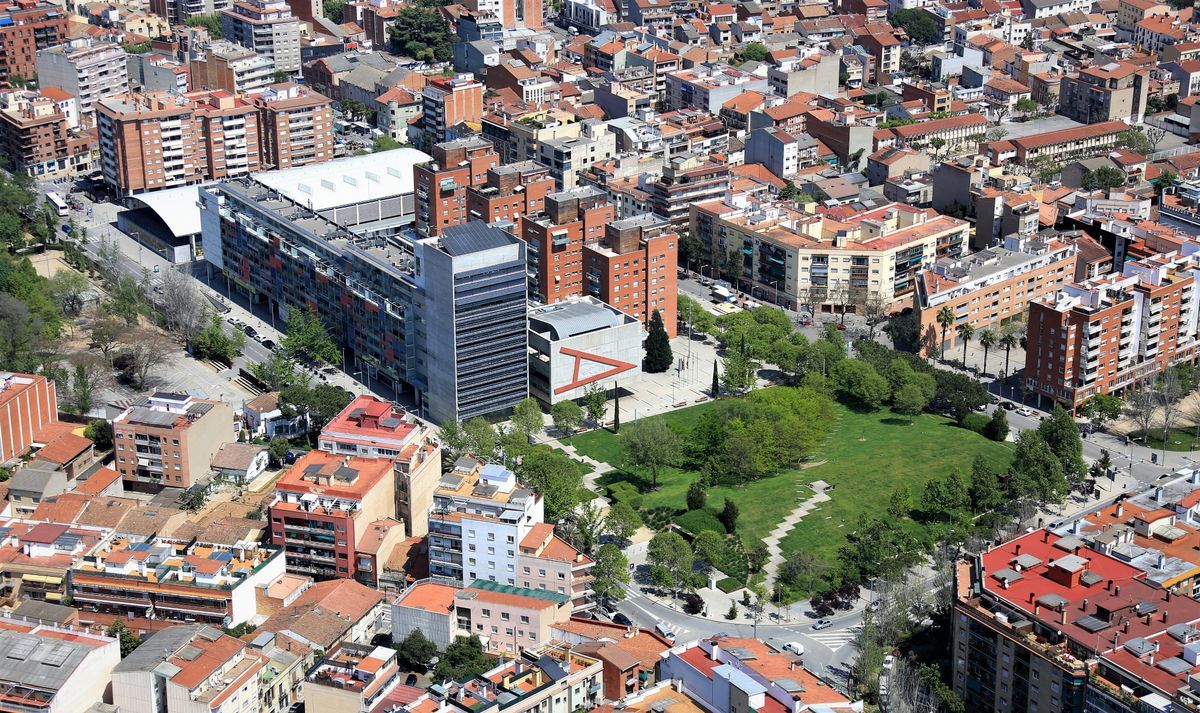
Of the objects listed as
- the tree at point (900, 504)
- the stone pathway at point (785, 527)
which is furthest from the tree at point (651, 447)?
the tree at point (900, 504)

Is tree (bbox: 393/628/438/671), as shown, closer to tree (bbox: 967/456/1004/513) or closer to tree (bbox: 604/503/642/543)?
tree (bbox: 604/503/642/543)

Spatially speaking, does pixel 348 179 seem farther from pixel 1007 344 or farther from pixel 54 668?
pixel 54 668

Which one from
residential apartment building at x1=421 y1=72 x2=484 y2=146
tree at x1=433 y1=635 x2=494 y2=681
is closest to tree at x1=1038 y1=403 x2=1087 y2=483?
tree at x1=433 y1=635 x2=494 y2=681

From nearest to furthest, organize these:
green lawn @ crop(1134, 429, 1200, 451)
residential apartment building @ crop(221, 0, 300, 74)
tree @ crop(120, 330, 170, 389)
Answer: green lawn @ crop(1134, 429, 1200, 451), tree @ crop(120, 330, 170, 389), residential apartment building @ crop(221, 0, 300, 74)

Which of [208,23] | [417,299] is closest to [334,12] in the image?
[208,23]

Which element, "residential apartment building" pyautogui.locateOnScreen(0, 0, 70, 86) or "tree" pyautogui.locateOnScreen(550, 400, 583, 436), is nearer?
"tree" pyautogui.locateOnScreen(550, 400, 583, 436)

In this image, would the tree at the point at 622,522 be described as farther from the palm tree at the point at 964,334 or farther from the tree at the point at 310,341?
the palm tree at the point at 964,334
